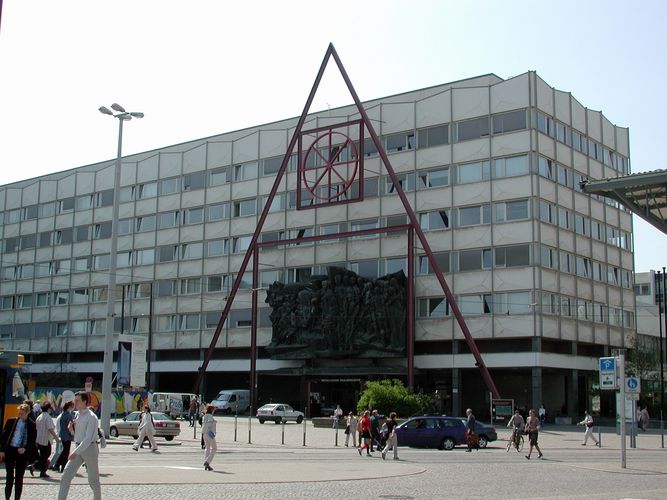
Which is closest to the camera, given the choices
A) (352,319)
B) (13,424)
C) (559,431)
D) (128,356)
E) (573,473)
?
(13,424)

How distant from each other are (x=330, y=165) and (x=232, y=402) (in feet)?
63.3

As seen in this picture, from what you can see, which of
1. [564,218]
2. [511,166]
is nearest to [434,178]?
[511,166]

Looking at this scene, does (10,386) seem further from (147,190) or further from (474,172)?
(147,190)

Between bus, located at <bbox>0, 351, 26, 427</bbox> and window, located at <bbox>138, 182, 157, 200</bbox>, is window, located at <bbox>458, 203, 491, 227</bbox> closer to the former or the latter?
window, located at <bbox>138, 182, 157, 200</bbox>

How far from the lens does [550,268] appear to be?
58656 millimetres

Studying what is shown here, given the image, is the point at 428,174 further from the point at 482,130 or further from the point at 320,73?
the point at 320,73

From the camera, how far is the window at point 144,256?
7925 cm

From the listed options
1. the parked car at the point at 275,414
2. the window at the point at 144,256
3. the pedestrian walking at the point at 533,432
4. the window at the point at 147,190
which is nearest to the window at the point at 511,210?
the parked car at the point at 275,414

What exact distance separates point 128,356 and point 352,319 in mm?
28688

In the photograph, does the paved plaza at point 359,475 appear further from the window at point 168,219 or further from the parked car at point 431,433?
the window at point 168,219

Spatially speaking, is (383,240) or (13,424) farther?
(383,240)

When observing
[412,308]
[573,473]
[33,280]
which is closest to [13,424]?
[573,473]

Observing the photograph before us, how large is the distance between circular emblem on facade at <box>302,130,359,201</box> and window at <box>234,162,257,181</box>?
5.25m

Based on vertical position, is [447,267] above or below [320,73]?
below
